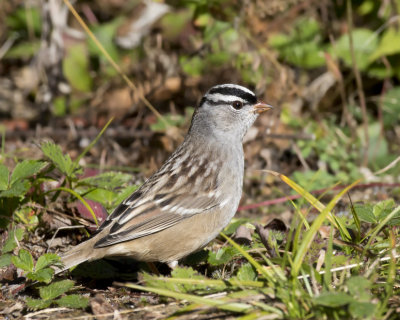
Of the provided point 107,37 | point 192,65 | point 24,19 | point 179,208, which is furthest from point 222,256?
point 24,19

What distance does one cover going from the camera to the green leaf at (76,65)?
19.9 feet

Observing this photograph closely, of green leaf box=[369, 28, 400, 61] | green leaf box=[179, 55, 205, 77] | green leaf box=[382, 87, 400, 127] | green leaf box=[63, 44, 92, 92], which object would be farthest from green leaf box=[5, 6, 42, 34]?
green leaf box=[382, 87, 400, 127]

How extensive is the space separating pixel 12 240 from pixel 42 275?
1.78 ft

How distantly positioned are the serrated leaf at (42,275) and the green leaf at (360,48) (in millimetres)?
3723

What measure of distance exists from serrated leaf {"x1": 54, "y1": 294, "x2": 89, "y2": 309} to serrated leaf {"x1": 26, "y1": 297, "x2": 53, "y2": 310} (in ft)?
0.16

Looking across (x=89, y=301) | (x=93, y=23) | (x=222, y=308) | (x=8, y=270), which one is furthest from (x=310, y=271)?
(x=93, y=23)

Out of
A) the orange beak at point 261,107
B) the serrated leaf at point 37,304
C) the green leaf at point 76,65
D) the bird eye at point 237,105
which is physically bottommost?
the serrated leaf at point 37,304

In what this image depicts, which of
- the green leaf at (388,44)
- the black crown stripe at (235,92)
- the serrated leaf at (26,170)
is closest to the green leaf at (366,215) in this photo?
the black crown stripe at (235,92)

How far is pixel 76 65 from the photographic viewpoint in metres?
6.08

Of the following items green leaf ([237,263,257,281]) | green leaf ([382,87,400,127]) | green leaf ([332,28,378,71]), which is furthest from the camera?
green leaf ([382,87,400,127])

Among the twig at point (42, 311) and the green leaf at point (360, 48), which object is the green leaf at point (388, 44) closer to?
the green leaf at point (360, 48)

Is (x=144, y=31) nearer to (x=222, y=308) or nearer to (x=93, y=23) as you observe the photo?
(x=93, y=23)

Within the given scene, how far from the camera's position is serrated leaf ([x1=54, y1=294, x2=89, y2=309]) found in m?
2.93

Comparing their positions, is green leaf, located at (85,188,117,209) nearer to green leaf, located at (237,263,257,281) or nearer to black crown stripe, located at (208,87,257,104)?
black crown stripe, located at (208,87,257,104)
